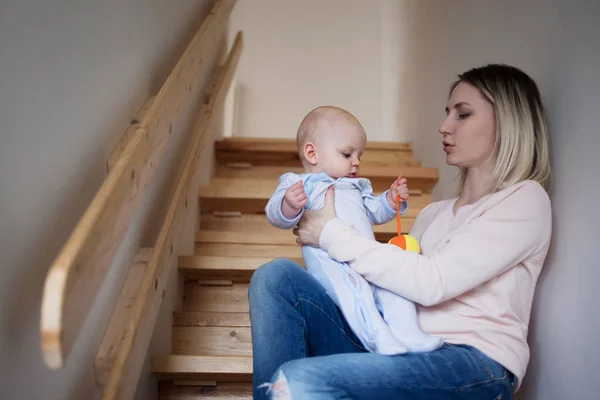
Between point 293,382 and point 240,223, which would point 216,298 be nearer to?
point 240,223

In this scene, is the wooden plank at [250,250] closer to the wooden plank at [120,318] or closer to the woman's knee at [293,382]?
the wooden plank at [120,318]

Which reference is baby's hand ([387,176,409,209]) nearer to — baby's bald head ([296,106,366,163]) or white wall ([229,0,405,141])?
baby's bald head ([296,106,366,163])

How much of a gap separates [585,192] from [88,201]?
1.08m

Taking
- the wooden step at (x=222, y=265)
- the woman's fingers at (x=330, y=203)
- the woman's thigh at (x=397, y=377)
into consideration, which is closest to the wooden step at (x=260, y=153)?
the wooden step at (x=222, y=265)

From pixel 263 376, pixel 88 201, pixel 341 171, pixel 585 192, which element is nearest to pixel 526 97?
pixel 585 192

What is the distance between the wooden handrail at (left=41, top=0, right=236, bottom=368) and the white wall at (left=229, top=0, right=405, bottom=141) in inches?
115

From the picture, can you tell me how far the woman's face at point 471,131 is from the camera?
1435mm

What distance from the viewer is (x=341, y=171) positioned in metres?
1.50

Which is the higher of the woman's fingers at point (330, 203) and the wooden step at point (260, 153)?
the wooden step at point (260, 153)

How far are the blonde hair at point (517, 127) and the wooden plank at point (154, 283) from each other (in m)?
0.95

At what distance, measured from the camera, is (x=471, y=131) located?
4.71 feet

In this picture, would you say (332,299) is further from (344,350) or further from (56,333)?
(56,333)

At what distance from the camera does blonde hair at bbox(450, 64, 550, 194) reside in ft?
4.47

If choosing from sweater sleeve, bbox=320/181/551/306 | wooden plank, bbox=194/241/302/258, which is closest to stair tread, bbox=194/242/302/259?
wooden plank, bbox=194/241/302/258
